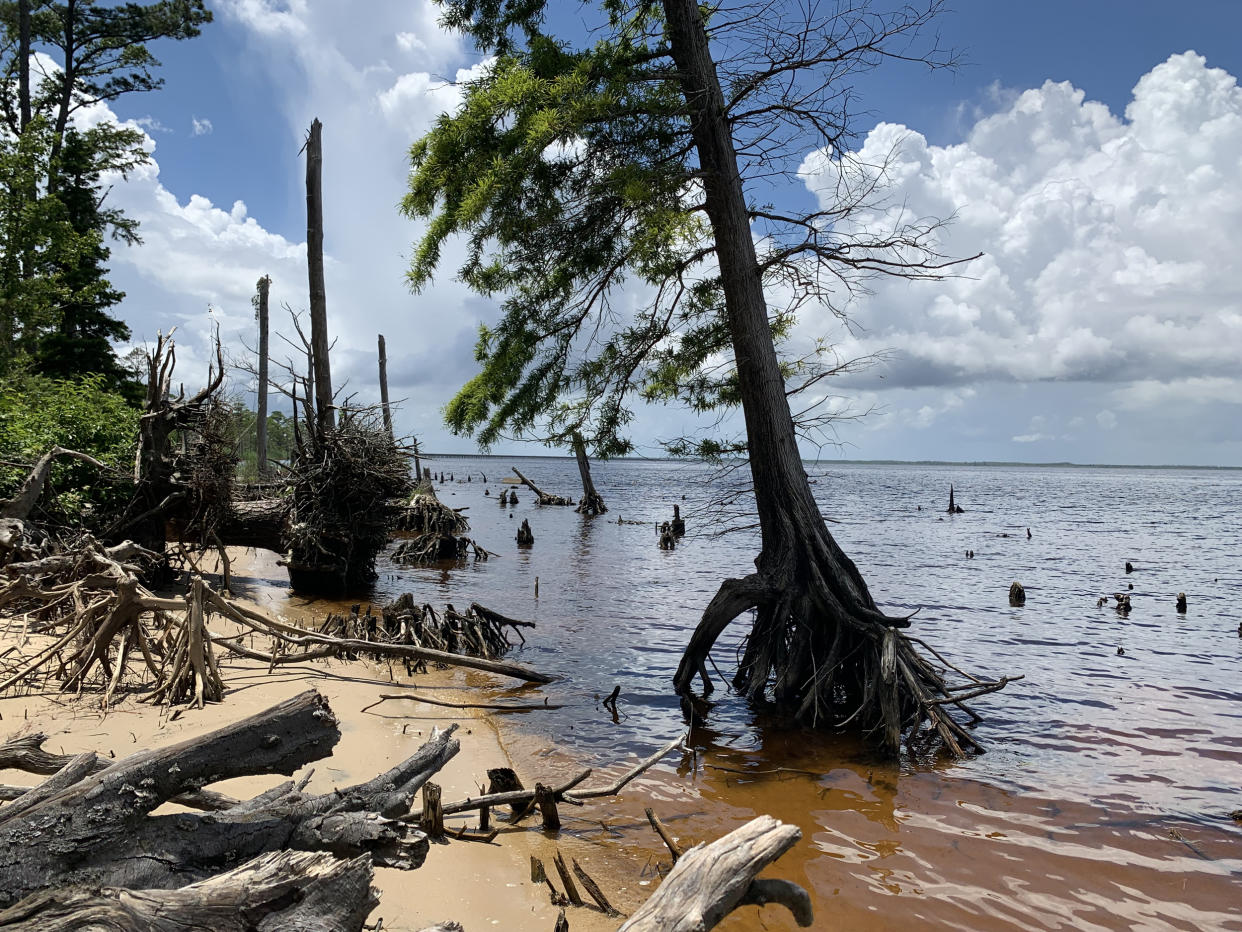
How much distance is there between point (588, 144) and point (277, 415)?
65.3 m

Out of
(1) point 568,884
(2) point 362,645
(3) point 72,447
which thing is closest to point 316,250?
(3) point 72,447

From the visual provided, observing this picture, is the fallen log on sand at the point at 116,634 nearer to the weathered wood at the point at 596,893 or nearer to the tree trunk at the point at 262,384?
the weathered wood at the point at 596,893

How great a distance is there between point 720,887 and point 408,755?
3.85 meters

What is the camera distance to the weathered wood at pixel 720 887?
2111mm

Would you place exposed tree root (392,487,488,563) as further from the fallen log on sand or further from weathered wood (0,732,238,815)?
weathered wood (0,732,238,815)

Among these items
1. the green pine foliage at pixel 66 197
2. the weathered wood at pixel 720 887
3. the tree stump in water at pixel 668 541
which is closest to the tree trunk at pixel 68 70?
the green pine foliage at pixel 66 197

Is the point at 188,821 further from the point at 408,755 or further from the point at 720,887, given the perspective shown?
the point at 408,755

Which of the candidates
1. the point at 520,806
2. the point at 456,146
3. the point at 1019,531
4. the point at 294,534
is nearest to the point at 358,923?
the point at 520,806

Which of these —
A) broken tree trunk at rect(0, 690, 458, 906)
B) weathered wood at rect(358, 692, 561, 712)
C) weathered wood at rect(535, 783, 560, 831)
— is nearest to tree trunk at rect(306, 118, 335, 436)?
weathered wood at rect(358, 692, 561, 712)

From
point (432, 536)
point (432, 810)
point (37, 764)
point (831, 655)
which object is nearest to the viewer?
point (37, 764)

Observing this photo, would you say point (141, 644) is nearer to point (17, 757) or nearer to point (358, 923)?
point (17, 757)

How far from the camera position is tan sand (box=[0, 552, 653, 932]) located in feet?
12.1

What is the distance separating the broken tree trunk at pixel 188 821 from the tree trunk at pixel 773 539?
16.8 ft

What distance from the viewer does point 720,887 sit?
217 cm
